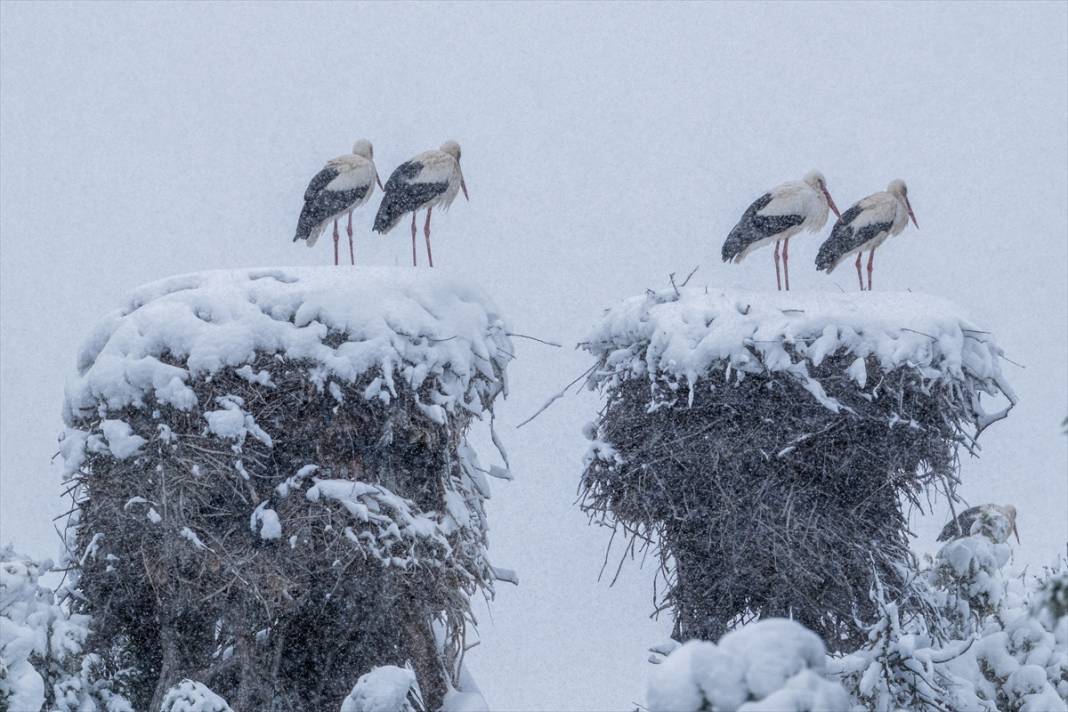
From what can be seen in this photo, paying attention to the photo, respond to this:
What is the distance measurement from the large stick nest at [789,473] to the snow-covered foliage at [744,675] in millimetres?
6014

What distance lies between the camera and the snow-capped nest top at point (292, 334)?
8727mm

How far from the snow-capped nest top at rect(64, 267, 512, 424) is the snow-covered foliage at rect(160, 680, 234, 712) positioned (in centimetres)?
189

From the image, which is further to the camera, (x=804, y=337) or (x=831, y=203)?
(x=831, y=203)

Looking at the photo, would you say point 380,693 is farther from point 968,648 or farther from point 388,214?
point 388,214

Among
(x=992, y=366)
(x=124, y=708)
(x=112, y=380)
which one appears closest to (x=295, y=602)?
(x=124, y=708)

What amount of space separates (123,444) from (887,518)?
5254 mm

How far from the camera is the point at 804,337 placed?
31.7 feet

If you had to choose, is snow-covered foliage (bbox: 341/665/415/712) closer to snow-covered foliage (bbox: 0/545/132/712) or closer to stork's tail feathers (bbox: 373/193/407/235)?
snow-covered foliage (bbox: 0/545/132/712)

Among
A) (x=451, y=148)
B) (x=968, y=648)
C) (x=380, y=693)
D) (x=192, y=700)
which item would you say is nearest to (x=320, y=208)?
(x=451, y=148)

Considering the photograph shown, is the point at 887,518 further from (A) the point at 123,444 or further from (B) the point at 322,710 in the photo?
(A) the point at 123,444

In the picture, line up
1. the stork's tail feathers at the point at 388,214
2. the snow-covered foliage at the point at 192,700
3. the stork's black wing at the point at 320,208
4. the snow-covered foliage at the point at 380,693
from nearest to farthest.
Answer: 1. the snow-covered foliage at the point at 380,693
2. the snow-covered foliage at the point at 192,700
3. the stork's black wing at the point at 320,208
4. the stork's tail feathers at the point at 388,214

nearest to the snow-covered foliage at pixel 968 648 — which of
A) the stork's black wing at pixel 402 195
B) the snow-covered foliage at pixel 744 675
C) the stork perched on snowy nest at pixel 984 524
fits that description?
the stork perched on snowy nest at pixel 984 524

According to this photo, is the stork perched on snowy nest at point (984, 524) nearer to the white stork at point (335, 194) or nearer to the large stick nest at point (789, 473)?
the large stick nest at point (789, 473)

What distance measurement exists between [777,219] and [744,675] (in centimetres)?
823
